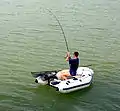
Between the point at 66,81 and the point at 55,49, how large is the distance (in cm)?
643

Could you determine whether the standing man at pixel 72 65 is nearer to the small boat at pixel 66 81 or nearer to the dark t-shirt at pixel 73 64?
the dark t-shirt at pixel 73 64

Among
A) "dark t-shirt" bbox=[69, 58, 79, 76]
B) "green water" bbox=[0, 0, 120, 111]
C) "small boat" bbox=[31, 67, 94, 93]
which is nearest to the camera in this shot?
"green water" bbox=[0, 0, 120, 111]

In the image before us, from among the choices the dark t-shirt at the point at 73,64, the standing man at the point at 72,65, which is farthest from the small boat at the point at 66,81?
the dark t-shirt at the point at 73,64

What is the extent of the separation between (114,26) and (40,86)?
12634mm

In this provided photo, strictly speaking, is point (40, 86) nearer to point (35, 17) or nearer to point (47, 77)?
point (47, 77)

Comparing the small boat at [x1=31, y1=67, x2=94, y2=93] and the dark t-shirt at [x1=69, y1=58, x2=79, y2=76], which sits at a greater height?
the dark t-shirt at [x1=69, y1=58, x2=79, y2=76]

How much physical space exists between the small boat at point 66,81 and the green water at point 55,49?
0.41 meters

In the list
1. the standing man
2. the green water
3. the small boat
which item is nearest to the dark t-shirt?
the standing man

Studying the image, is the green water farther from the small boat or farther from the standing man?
the standing man

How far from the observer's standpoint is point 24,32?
27.5 meters

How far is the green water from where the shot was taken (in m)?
17.3

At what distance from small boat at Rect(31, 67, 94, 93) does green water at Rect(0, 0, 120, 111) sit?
41cm

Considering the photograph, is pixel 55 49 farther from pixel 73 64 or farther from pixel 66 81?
pixel 66 81

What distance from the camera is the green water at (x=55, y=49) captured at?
1728cm
